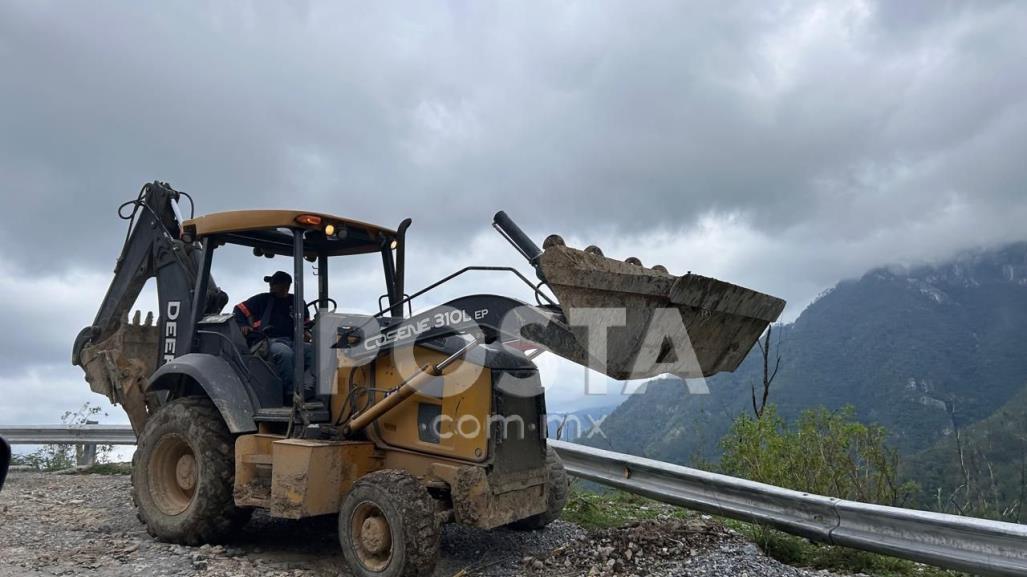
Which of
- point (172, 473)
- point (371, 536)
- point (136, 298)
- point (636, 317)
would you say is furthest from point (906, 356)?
point (371, 536)

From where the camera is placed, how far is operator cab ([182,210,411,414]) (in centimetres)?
564

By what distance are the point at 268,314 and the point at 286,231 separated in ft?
2.52

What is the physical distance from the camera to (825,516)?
482 centimetres

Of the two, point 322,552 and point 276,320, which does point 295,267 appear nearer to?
point 276,320

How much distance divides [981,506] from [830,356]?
308 feet

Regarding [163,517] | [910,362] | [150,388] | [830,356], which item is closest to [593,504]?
[163,517]

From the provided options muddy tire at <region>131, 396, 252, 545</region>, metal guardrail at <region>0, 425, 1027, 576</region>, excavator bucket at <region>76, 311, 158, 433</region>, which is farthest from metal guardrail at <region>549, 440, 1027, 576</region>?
excavator bucket at <region>76, 311, 158, 433</region>

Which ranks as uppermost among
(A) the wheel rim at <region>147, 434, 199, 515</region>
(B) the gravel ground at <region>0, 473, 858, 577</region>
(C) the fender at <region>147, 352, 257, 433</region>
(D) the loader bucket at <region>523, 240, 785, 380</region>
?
(D) the loader bucket at <region>523, 240, 785, 380</region>

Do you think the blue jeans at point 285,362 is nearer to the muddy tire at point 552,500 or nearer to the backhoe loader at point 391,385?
the backhoe loader at point 391,385

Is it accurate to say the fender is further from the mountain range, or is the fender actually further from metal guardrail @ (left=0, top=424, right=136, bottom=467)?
the mountain range

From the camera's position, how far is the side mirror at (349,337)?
219 inches

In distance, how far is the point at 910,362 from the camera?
9481 cm

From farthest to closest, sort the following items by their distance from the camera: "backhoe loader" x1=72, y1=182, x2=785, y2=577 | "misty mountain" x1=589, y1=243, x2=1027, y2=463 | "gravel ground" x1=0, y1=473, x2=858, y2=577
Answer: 1. "misty mountain" x1=589, y1=243, x2=1027, y2=463
2. "gravel ground" x1=0, y1=473, x2=858, y2=577
3. "backhoe loader" x1=72, y1=182, x2=785, y2=577

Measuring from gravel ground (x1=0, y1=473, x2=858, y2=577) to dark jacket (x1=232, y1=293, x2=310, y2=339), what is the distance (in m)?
1.68
